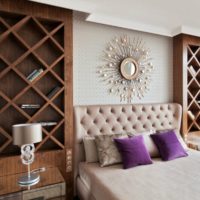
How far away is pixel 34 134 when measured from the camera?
1.88 m

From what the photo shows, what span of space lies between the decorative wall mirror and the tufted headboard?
268mm

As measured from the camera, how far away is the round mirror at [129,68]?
301 centimetres

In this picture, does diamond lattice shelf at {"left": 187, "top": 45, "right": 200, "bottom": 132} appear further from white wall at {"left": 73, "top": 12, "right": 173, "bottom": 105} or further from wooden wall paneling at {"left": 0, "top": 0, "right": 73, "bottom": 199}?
wooden wall paneling at {"left": 0, "top": 0, "right": 73, "bottom": 199}

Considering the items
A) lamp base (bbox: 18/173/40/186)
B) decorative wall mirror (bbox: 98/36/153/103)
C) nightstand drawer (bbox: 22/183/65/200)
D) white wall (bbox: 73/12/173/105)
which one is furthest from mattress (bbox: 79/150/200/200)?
decorative wall mirror (bbox: 98/36/153/103)

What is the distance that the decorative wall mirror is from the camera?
2.94m

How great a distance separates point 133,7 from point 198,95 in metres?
2.29

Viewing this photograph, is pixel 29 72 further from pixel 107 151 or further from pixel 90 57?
pixel 107 151

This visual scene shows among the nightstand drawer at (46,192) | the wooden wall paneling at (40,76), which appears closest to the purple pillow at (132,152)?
the wooden wall paneling at (40,76)

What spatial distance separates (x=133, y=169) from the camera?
220 centimetres

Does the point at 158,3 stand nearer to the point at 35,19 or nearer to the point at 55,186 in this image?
the point at 35,19

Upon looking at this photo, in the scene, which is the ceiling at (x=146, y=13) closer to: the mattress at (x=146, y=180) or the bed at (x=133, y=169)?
the bed at (x=133, y=169)

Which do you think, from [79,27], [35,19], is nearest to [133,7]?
[79,27]

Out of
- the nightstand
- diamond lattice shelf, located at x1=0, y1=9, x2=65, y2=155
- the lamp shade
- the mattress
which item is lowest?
the mattress

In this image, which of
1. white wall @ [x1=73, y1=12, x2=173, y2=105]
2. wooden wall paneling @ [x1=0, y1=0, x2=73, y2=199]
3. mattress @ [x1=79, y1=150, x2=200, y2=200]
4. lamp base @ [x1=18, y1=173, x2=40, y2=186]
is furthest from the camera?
white wall @ [x1=73, y1=12, x2=173, y2=105]
